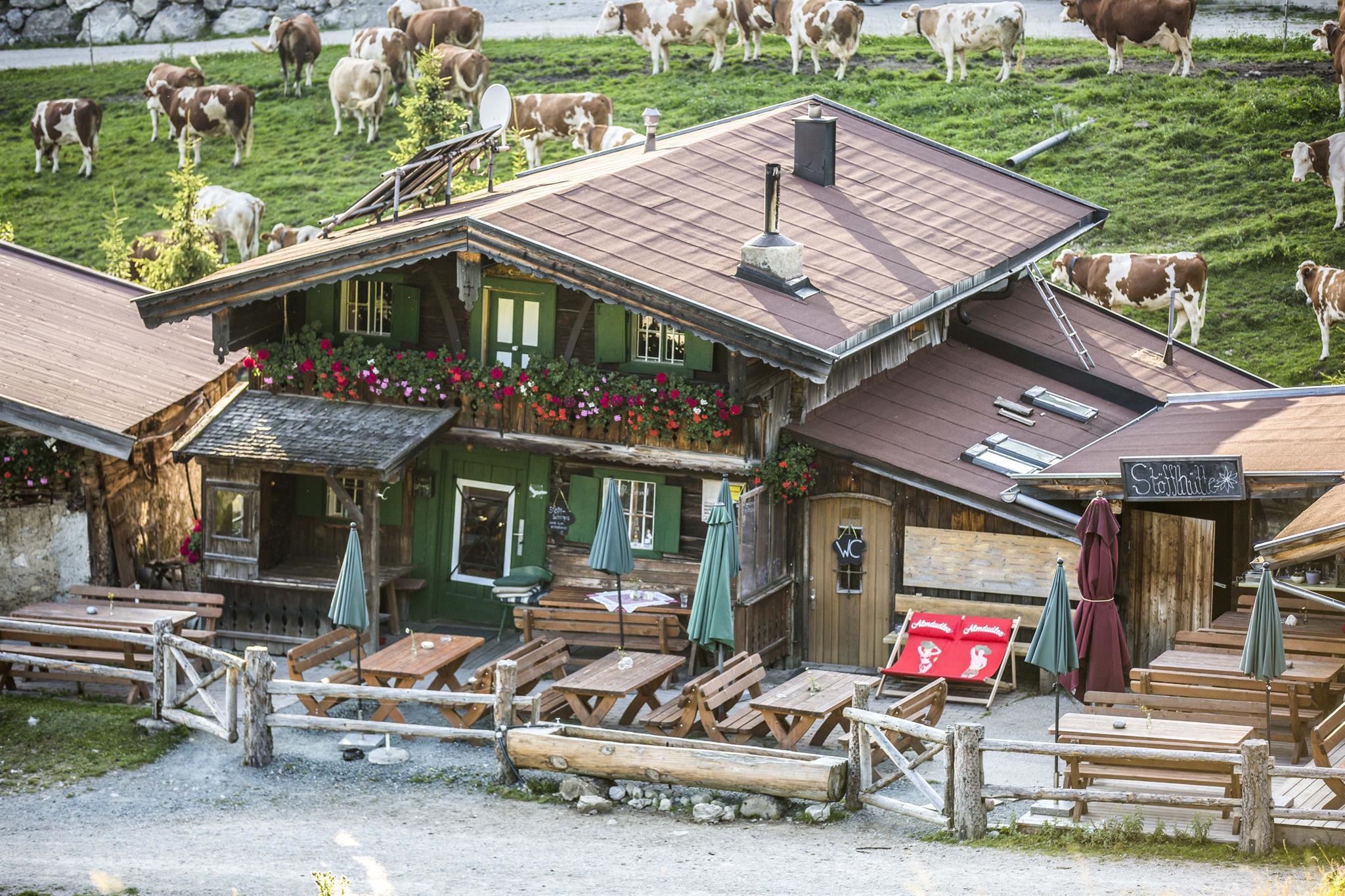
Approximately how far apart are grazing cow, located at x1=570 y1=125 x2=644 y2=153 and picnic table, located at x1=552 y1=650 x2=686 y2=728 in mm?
18285

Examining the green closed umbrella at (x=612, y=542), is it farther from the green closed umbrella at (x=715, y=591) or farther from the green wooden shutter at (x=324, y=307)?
the green wooden shutter at (x=324, y=307)

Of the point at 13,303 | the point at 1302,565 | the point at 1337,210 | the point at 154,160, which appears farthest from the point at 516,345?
the point at 154,160

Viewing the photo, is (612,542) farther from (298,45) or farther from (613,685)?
(298,45)

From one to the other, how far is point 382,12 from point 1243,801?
45.1 meters

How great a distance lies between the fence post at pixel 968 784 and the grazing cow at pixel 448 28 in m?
32.6

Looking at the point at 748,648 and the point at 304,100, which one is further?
the point at 304,100

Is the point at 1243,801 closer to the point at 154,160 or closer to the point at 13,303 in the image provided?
the point at 13,303

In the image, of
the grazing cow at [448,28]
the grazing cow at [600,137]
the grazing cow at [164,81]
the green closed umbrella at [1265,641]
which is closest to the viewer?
the green closed umbrella at [1265,641]

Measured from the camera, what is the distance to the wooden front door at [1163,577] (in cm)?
2225

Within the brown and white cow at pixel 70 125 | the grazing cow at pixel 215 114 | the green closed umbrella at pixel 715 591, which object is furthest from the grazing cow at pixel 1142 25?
the green closed umbrella at pixel 715 591

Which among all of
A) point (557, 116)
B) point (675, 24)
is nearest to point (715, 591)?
point (557, 116)

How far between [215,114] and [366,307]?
21.0 m

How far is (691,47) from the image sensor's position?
47531mm

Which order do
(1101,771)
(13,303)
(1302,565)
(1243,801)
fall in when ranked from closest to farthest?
(1243,801) → (1101,771) → (1302,565) → (13,303)
